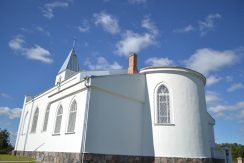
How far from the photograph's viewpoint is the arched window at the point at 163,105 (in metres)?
16.5

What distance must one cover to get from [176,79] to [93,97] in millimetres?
6695

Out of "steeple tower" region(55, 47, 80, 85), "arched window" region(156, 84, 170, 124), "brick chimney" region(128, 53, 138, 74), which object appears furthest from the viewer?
"steeple tower" region(55, 47, 80, 85)

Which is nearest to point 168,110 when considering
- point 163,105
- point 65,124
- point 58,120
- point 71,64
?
point 163,105

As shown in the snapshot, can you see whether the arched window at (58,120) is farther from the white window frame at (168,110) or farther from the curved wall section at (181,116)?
the white window frame at (168,110)

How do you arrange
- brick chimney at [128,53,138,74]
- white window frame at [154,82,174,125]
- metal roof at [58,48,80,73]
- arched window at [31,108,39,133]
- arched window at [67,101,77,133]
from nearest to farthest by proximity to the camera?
arched window at [67,101,77,133] → white window frame at [154,82,174,125] → brick chimney at [128,53,138,74] → arched window at [31,108,39,133] → metal roof at [58,48,80,73]

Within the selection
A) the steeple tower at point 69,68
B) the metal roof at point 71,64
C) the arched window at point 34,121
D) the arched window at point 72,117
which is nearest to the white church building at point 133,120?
the arched window at point 72,117

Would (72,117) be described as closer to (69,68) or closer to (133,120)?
(133,120)

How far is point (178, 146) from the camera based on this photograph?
15.5 m

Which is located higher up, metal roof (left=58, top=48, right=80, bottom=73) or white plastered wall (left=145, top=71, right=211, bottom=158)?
metal roof (left=58, top=48, right=80, bottom=73)

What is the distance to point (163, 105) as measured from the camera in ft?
55.2

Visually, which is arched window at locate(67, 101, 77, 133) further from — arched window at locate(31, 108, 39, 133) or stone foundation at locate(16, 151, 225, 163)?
arched window at locate(31, 108, 39, 133)

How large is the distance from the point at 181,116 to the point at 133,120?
3.45m

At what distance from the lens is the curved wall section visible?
51.2 ft

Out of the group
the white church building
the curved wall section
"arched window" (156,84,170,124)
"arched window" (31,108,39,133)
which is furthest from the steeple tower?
"arched window" (156,84,170,124)
